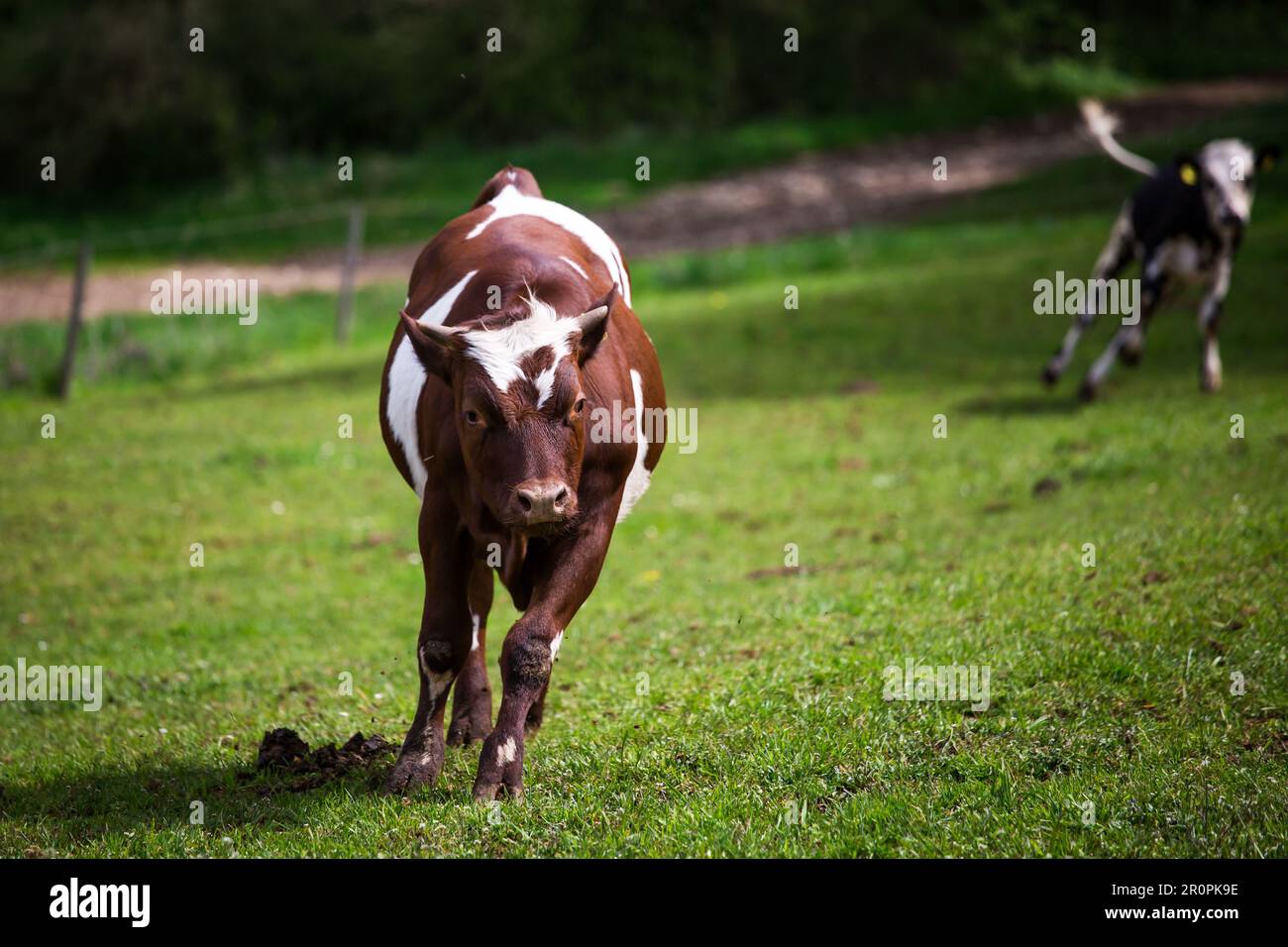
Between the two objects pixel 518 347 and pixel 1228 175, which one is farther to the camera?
pixel 1228 175

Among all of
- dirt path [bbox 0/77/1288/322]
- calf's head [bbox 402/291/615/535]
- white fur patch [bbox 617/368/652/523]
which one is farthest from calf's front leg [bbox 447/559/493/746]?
dirt path [bbox 0/77/1288/322]

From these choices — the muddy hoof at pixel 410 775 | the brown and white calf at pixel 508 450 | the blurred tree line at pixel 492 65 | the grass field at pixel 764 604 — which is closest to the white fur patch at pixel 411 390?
the brown and white calf at pixel 508 450

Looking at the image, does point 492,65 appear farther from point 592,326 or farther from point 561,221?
point 592,326

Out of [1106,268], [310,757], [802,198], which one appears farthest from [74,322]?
[802,198]

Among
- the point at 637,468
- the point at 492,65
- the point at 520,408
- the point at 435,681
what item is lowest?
the point at 435,681

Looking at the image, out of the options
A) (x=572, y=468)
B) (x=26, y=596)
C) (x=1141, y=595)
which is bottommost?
(x=26, y=596)

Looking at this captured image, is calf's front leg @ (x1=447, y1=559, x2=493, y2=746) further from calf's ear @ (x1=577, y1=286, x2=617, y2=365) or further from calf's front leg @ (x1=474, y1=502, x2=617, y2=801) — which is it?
calf's ear @ (x1=577, y1=286, x2=617, y2=365)

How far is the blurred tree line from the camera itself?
3684 centimetres

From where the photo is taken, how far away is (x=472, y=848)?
197 inches

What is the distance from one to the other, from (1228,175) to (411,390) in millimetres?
10685

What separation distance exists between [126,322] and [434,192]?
40.0 feet

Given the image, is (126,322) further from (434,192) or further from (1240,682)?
(1240,682)

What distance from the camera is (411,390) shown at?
251 inches
